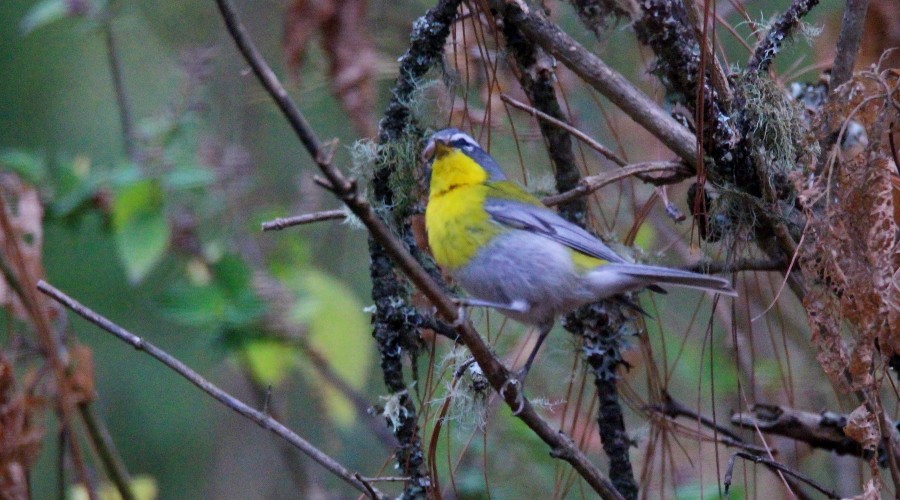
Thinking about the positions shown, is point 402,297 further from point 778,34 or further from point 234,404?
point 778,34

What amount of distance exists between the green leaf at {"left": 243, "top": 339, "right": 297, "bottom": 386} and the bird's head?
1.01 m

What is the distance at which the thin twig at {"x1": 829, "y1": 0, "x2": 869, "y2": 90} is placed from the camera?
214 centimetres

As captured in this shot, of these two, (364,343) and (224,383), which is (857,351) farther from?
(224,383)

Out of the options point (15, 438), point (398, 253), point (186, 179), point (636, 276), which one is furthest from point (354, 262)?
point (398, 253)

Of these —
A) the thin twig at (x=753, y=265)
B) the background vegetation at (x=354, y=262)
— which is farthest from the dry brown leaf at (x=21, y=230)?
the thin twig at (x=753, y=265)

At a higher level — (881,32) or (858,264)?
(881,32)

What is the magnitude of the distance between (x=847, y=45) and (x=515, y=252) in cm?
101

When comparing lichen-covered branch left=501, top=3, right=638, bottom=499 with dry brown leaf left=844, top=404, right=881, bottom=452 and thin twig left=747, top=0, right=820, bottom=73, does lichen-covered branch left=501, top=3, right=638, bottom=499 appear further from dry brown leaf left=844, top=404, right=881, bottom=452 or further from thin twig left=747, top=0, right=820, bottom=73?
dry brown leaf left=844, top=404, right=881, bottom=452

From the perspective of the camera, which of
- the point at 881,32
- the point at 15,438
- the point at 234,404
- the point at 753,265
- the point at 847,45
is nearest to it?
the point at 234,404

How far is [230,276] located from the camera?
3.34 metres

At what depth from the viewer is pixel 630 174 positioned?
2.23 meters

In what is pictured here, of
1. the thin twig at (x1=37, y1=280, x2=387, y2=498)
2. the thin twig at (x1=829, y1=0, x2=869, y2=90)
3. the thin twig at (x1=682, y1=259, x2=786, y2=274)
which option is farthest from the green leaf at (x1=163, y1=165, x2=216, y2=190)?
the thin twig at (x1=829, y1=0, x2=869, y2=90)

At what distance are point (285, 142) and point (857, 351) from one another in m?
5.36

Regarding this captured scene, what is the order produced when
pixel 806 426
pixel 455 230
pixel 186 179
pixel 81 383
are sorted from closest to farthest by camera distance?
pixel 806 426 < pixel 455 230 < pixel 81 383 < pixel 186 179
